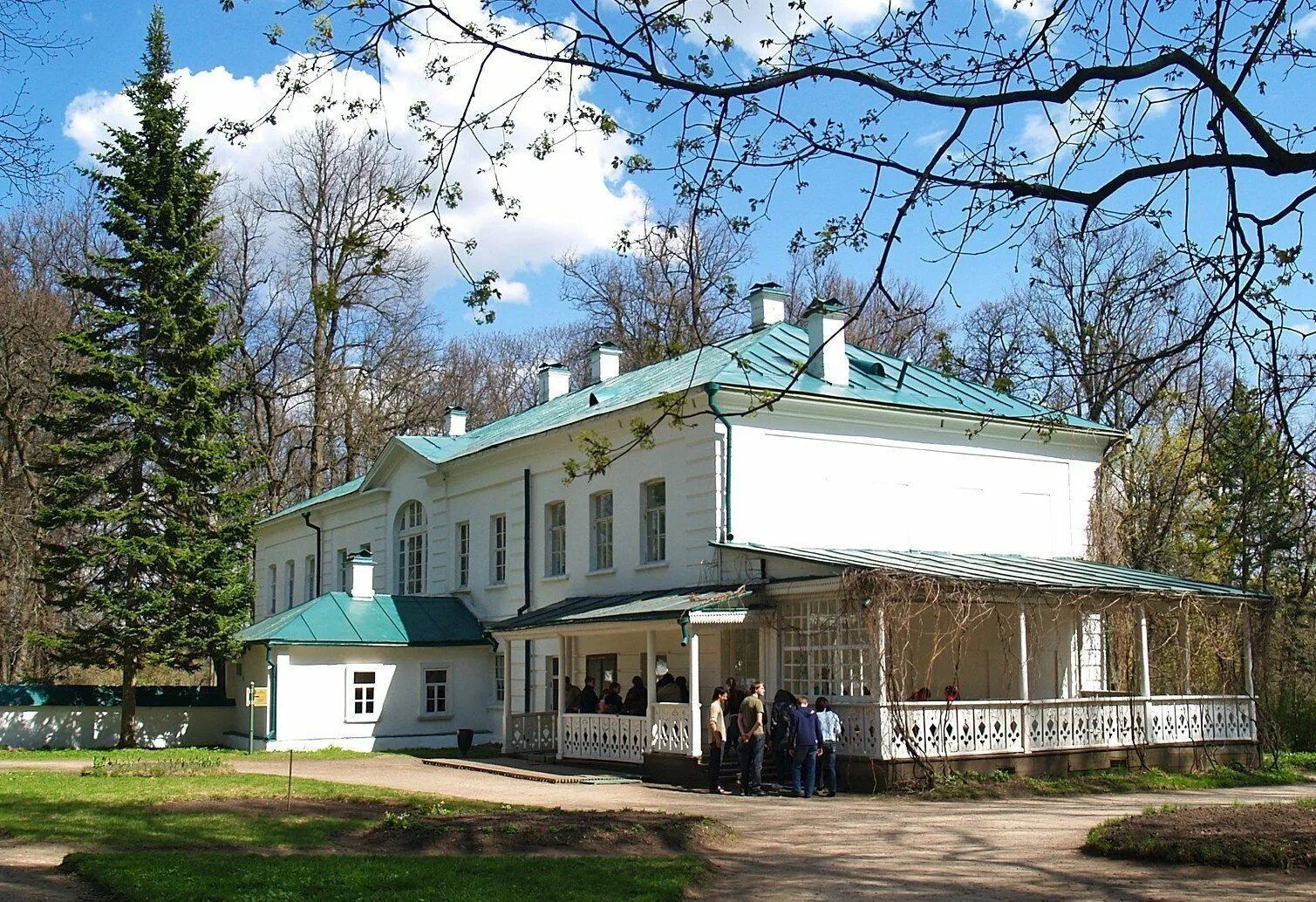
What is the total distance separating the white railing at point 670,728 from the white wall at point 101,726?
14.9m

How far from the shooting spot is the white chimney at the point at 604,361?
33.6 m

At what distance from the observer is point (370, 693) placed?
29.3 metres

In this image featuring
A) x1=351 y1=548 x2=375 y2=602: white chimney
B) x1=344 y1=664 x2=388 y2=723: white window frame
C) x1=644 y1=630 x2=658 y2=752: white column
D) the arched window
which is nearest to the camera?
x1=644 y1=630 x2=658 y2=752: white column

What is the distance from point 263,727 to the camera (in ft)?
96.1

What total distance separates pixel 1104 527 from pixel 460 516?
1403cm

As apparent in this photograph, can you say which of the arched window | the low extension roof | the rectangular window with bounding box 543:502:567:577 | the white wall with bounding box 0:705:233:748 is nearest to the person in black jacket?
the rectangular window with bounding box 543:502:567:577

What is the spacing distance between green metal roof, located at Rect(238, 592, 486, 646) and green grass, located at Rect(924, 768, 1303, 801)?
1376cm

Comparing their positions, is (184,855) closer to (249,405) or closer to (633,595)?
(633,595)

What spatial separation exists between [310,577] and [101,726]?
396 inches

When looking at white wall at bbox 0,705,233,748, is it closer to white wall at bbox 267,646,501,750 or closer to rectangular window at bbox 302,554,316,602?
white wall at bbox 267,646,501,750

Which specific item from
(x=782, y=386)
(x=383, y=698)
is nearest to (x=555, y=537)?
(x=383, y=698)

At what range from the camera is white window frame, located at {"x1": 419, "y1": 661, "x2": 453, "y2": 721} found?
29.8 metres

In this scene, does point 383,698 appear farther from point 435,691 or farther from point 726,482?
point 726,482

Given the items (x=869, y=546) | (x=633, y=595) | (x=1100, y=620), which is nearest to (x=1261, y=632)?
(x=1100, y=620)
